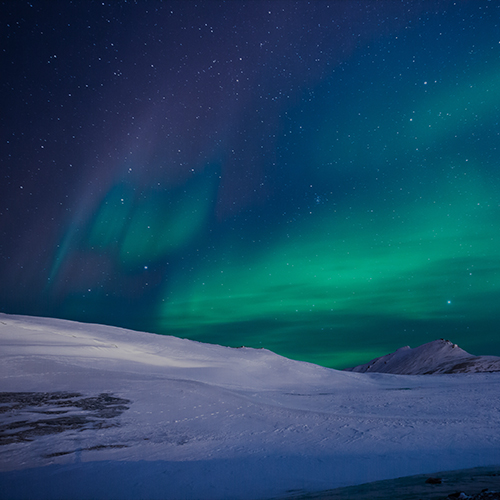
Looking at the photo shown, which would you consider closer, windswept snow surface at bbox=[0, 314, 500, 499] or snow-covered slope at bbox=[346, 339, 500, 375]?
windswept snow surface at bbox=[0, 314, 500, 499]

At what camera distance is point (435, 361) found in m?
60.4

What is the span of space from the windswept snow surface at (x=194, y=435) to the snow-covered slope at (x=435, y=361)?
41144 mm

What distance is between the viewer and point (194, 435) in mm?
7434

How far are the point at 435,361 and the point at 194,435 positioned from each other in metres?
62.0

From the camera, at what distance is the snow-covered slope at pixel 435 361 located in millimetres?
48059

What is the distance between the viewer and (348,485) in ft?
16.5

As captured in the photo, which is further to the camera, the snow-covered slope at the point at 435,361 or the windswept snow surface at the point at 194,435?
the snow-covered slope at the point at 435,361

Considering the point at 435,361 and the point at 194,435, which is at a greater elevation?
the point at 194,435

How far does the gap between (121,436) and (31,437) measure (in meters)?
1.52

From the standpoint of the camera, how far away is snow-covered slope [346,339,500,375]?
48059 mm

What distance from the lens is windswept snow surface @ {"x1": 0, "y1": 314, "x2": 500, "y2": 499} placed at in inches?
210

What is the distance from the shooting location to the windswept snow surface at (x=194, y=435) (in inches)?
210

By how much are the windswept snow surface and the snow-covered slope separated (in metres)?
41.1

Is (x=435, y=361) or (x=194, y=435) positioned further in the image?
(x=435, y=361)
